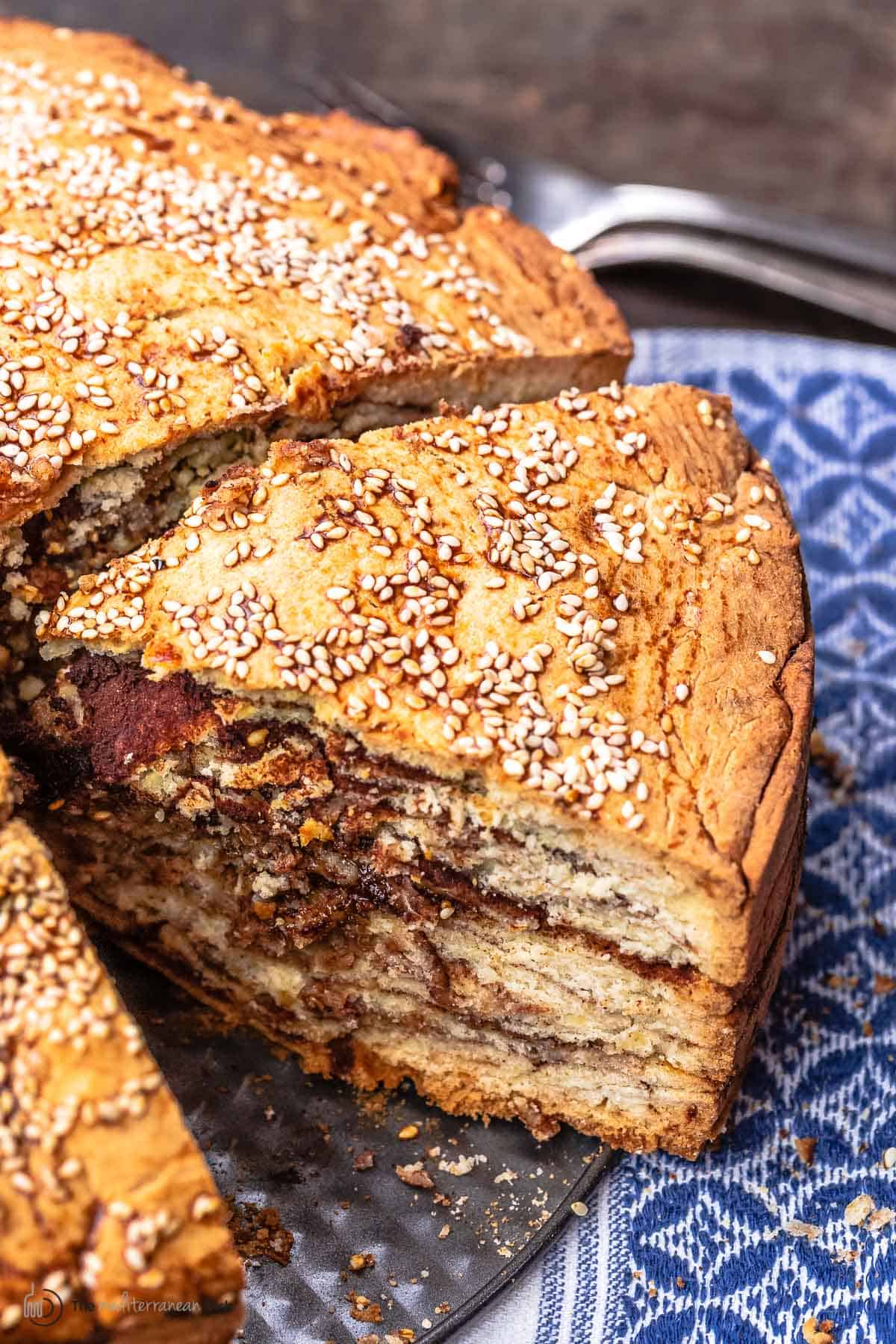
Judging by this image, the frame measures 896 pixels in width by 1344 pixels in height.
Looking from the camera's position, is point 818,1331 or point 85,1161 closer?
point 85,1161

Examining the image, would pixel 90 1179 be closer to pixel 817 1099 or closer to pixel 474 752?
pixel 474 752

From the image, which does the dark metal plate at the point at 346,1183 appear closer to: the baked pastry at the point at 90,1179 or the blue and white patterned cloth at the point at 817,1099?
the blue and white patterned cloth at the point at 817,1099

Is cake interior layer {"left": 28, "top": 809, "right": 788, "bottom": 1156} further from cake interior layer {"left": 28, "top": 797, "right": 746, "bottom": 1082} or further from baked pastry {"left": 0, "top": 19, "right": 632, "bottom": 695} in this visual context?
Answer: baked pastry {"left": 0, "top": 19, "right": 632, "bottom": 695}

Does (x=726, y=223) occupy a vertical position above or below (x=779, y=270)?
above

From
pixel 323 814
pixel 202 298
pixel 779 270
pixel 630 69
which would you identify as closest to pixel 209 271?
pixel 202 298

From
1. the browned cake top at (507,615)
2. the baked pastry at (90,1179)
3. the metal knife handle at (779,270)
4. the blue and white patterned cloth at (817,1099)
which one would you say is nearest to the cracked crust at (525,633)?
the browned cake top at (507,615)

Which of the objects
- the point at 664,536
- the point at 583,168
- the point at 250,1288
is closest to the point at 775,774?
the point at 664,536

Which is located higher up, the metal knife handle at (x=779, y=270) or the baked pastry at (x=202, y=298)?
the baked pastry at (x=202, y=298)
